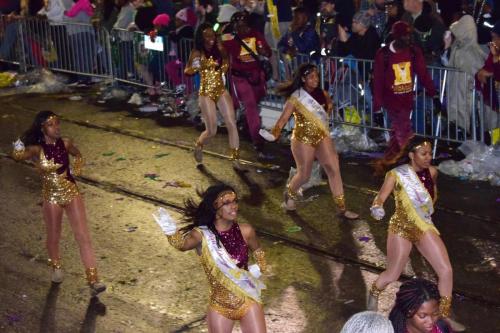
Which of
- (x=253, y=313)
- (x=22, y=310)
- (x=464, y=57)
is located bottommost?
(x=22, y=310)

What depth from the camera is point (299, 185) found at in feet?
35.5

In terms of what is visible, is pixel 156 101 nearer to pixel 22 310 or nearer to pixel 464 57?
pixel 464 57

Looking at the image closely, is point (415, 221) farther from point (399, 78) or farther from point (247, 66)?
point (247, 66)

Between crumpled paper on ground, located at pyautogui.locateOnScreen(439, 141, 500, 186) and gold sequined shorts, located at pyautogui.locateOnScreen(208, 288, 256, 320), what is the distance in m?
5.77

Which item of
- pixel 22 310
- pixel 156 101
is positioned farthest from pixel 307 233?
pixel 156 101

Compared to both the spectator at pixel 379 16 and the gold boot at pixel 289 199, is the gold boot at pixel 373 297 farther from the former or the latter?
the spectator at pixel 379 16

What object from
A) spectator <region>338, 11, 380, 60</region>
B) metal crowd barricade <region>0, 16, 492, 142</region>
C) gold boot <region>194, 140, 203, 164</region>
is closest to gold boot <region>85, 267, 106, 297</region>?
gold boot <region>194, 140, 203, 164</region>

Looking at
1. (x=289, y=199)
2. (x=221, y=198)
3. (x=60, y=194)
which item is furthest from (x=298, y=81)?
(x=221, y=198)

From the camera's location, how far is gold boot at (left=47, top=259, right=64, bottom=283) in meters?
9.22

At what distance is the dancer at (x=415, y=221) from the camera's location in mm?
7742

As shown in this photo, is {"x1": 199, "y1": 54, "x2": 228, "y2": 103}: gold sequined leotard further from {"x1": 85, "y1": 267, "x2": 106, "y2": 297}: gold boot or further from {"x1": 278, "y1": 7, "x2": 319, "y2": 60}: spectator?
{"x1": 85, "y1": 267, "x2": 106, "y2": 297}: gold boot

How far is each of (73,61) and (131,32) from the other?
2078mm

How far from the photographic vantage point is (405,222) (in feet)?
25.8

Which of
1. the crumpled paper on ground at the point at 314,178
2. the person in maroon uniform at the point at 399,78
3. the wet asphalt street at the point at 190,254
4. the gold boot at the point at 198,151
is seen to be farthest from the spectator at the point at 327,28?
the crumpled paper on ground at the point at 314,178
